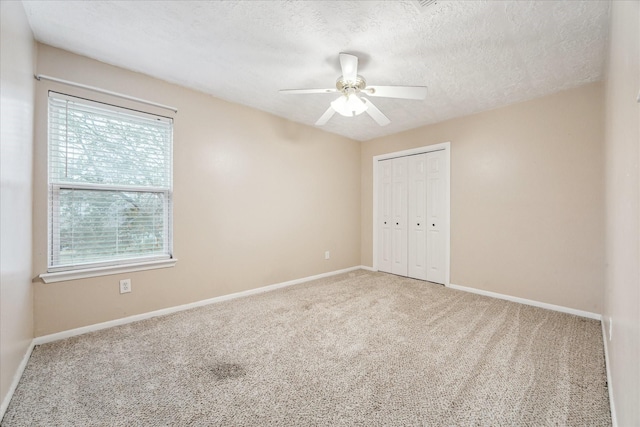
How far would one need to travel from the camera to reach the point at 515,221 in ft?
10.3

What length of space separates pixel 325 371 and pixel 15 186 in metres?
2.25

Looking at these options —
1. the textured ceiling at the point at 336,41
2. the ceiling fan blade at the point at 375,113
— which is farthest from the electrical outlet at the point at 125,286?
the ceiling fan blade at the point at 375,113

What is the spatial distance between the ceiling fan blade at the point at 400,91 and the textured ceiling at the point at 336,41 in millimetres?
283

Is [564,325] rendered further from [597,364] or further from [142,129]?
[142,129]

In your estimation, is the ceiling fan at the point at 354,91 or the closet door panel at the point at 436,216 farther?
the closet door panel at the point at 436,216

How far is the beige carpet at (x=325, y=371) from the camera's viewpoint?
1392 millimetres

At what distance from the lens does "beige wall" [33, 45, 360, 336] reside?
2.21 m

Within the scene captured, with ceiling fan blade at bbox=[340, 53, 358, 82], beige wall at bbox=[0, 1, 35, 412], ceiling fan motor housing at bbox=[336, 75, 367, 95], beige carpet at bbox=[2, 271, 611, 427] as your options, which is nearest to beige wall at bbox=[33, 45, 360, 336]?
beige wall at bbox=[0, 1, 35, 412]

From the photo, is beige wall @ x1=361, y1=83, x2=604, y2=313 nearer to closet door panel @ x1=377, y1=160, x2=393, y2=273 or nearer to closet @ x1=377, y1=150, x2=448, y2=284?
closet @ x1=377, y1=150, x2=448, y2=284

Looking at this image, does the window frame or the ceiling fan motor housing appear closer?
the window frame

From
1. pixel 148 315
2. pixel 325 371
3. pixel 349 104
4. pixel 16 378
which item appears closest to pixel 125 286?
pixel 148 315

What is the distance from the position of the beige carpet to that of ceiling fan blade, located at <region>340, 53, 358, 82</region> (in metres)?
2.16

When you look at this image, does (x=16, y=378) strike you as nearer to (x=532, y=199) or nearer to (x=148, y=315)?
(x=148, y=315)

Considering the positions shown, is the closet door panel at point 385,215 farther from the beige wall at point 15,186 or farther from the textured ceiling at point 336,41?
the beige wall at point 15,186
